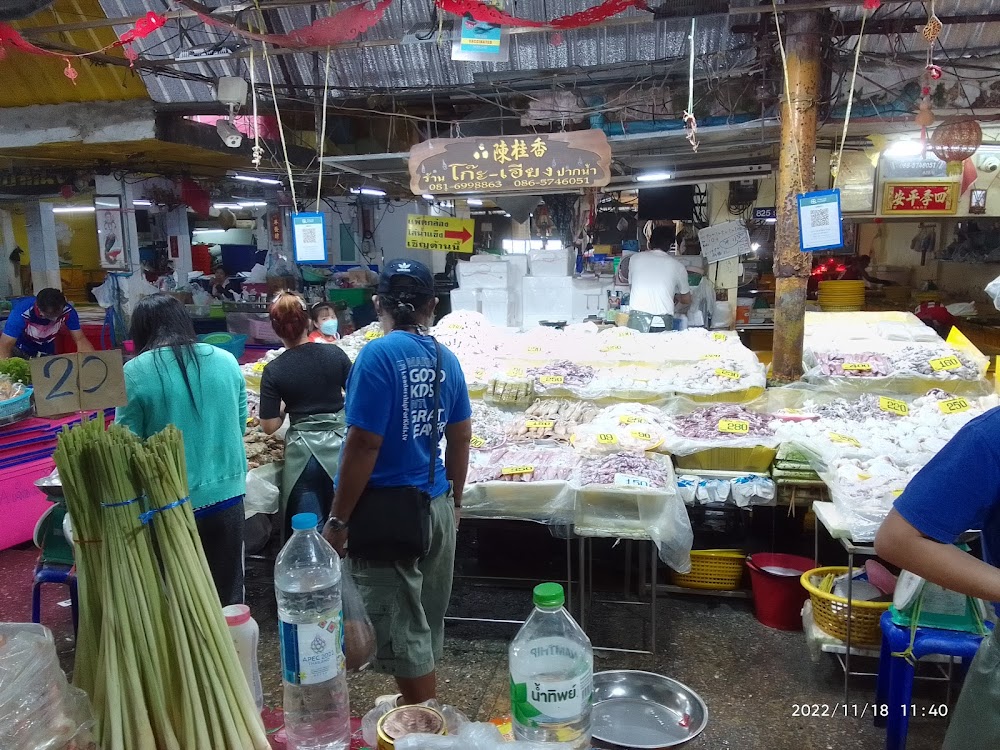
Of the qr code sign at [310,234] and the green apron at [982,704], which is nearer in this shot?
the green apron at [982,704]

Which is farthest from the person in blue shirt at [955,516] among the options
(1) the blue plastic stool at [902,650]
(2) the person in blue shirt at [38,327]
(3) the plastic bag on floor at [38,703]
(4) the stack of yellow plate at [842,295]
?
(4) the stack of yellow plate at [842,295]

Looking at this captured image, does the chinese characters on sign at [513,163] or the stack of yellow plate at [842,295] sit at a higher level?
the chinese characters on sign at [513,163]

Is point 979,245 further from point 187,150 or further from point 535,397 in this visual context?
point 187,150

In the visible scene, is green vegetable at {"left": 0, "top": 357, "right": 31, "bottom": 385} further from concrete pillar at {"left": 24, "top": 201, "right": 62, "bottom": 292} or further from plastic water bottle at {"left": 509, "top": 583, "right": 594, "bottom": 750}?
concrete pillar at {"left": 24, "top": 201, "right": 62, "bottom": 292}

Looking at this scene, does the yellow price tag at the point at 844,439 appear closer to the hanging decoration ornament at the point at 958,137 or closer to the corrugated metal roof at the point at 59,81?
the hanging decoration ornament at the point at 958,137

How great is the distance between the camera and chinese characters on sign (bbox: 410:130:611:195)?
4824mm

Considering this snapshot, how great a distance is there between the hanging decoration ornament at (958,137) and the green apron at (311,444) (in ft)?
16.7

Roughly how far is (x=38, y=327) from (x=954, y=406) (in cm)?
691

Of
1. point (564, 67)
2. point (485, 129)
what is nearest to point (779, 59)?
point (564, 67)

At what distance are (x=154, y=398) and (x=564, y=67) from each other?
4915mm

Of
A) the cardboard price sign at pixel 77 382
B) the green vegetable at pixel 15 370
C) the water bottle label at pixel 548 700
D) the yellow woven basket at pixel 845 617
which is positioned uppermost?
the cardboard price sign at pixel 77 382

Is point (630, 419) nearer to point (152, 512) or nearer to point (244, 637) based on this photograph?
point (244, 637)

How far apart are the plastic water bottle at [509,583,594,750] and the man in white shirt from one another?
609 centimetres
